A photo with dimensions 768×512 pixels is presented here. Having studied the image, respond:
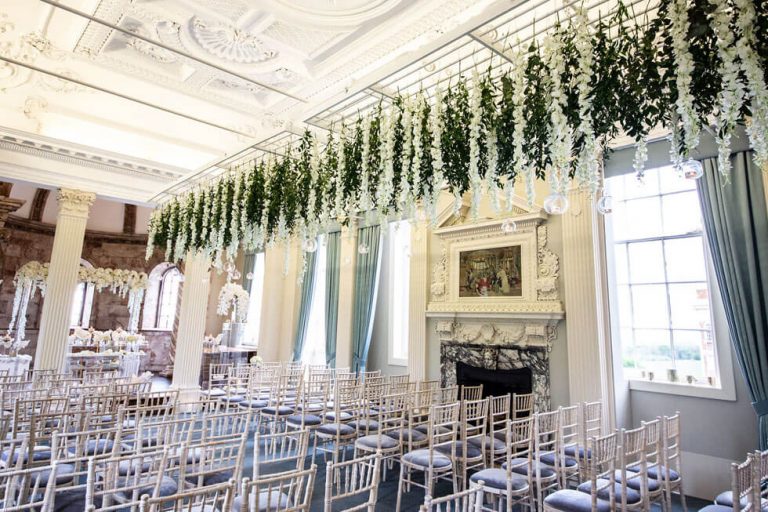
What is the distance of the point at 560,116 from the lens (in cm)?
282

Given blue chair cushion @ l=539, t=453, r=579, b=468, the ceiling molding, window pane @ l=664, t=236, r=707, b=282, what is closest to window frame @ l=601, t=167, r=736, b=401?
window pane @ l=664, t=236, r=707, b=282

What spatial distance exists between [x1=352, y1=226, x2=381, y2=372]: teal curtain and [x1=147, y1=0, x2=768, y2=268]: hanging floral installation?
372 centimetres

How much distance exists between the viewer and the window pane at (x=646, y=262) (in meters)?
5.77

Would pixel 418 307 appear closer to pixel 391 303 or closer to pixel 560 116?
pixel 391 303

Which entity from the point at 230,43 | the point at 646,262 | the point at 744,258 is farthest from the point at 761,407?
the point at 230,43

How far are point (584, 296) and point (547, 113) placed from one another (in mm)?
3495

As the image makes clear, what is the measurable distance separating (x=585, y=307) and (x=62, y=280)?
8.60 metres

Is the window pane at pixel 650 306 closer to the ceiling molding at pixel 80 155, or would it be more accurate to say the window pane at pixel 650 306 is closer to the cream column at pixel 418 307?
the cream column at pixel 418 307

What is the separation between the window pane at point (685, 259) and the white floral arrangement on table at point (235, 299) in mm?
9295

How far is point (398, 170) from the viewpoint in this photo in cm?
404

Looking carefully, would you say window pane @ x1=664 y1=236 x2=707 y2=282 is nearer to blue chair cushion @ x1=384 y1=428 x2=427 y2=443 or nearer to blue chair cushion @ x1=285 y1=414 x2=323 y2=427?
blue chair cushion @ x1=384 y1=428 x2=427 y2=443

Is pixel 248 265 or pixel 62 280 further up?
pixel 248 265

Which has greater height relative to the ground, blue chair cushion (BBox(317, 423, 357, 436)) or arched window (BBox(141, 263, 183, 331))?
arched window (BBox(141, 263, 183, 331))

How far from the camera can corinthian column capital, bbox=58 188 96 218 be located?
8.06 m
